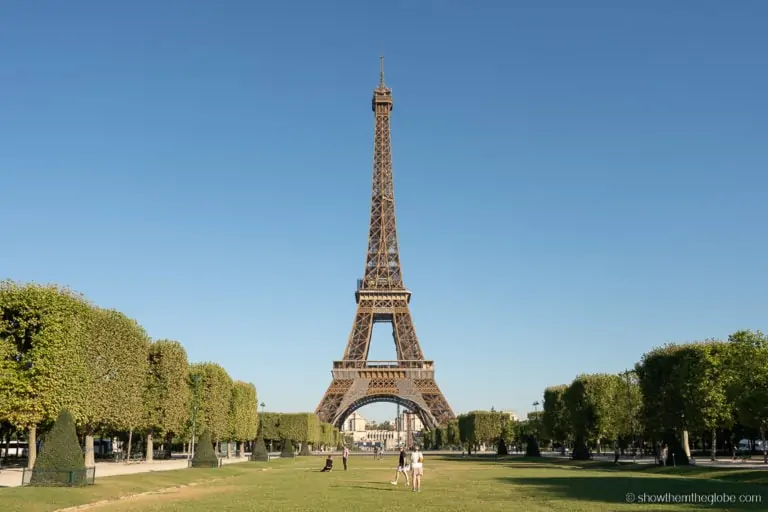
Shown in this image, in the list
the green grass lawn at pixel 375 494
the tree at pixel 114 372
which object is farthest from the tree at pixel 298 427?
the green grass lawn at pixel 375 494

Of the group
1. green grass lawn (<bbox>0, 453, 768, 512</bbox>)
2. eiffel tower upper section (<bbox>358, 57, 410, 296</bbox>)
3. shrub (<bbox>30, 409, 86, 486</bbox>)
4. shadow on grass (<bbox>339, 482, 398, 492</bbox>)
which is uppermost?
eiffel tower upper section (<bbox>358, 57, 410, 296</bbox>)

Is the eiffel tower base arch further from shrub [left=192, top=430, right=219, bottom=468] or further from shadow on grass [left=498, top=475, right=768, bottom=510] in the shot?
shadow on grass [left=498, top=475, right=768, bottom=510]

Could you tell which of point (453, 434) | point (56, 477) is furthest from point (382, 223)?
point (56, 477)

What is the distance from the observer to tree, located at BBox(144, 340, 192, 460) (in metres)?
60.5

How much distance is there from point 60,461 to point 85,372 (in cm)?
1163

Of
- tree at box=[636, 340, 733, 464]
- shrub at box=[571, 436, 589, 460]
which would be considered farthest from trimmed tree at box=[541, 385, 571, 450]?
tree at box=[636, 340, 733, 464]

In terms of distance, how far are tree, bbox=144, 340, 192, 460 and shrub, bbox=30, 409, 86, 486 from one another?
2740cm

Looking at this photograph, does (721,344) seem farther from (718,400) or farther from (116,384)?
(116,384)

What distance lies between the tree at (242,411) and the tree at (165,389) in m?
14.3

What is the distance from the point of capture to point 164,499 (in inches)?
1164

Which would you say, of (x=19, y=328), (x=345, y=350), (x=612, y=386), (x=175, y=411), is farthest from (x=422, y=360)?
(x=19, y=328)

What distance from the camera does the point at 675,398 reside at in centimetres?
5406

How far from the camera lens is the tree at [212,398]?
6962cm

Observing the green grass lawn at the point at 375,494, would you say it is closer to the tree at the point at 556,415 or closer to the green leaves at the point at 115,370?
the green leaves at the point at 115,370
